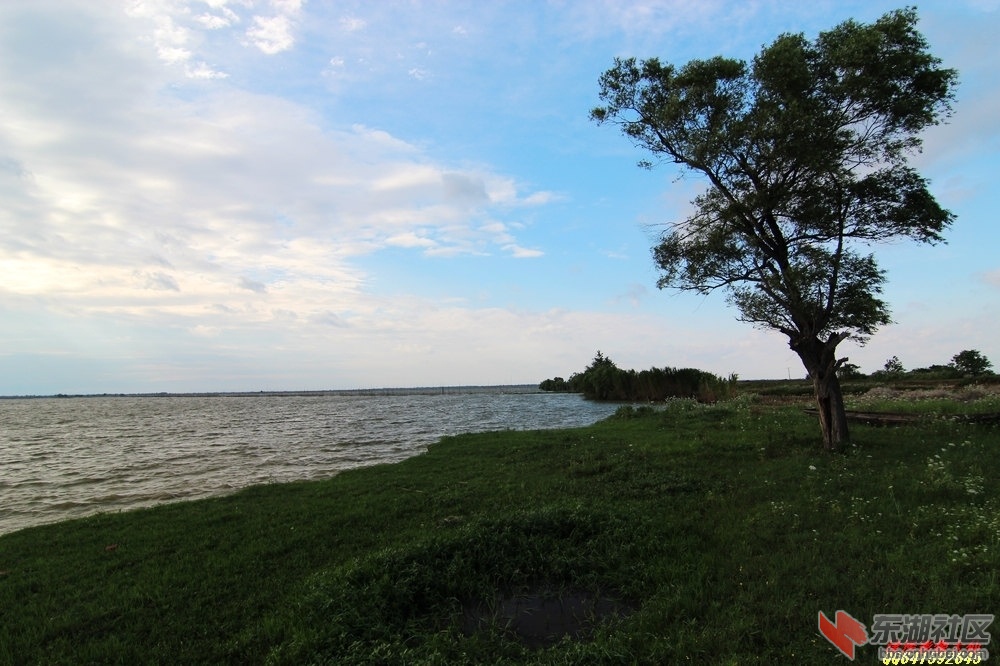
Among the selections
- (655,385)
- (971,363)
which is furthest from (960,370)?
(655,385)

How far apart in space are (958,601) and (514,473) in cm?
1084

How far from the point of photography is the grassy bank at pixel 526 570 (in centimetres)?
567

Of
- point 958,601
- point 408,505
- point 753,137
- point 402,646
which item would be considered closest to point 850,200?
point 753,137

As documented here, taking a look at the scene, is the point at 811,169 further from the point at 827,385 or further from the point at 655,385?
the point at 655,385

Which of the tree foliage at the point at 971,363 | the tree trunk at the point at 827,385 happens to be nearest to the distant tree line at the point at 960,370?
the tree foliage at the point at 971,363

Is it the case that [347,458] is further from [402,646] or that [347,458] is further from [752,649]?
[752,649]

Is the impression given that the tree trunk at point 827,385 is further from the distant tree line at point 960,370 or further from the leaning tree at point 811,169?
the distant tree line at point 960,370

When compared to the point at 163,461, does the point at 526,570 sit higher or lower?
higher

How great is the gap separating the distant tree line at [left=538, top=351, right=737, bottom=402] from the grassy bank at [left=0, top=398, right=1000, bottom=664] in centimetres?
4534

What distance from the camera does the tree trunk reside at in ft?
47.4

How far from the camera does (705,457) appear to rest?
1562 cm

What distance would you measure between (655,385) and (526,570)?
6233 cm

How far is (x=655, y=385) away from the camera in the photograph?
66.6m

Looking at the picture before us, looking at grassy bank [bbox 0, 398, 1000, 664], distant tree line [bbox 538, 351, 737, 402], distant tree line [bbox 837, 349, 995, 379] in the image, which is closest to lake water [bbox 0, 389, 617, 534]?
grassy bank [bbox 0, 398, 1000, 664]
